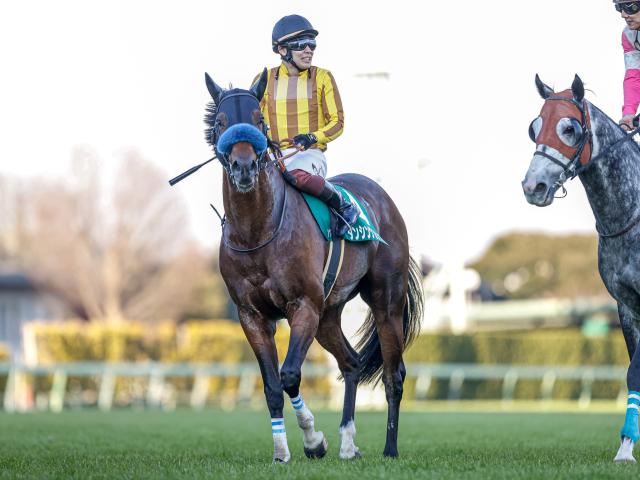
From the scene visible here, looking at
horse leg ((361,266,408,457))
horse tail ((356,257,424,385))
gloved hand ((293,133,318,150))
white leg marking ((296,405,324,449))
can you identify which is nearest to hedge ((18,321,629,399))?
horse tail ((356,257,424,385))

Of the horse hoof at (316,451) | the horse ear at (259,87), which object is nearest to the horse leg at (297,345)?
the horse hoof at (316,451)

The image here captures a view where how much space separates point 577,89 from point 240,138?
215cm

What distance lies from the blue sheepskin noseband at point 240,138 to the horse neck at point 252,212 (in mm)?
325

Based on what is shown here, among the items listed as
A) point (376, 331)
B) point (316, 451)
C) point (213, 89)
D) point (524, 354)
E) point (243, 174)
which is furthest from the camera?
point (524, 354)

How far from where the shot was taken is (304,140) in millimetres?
7883

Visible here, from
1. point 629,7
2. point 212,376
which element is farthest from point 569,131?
point 212,376

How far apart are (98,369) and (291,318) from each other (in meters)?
17.4

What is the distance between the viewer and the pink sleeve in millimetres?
8125

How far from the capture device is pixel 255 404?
2931cm

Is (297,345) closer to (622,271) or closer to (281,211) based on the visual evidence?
(281,211)

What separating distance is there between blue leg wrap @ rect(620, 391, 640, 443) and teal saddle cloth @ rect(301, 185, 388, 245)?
2.09m

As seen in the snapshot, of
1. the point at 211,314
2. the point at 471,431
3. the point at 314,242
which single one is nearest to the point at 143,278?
the point at 211,314

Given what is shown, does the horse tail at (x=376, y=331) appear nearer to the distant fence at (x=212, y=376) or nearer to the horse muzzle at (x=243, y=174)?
the horse muzzle at (x=243, y=174)

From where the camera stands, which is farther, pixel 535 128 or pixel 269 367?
pixel 269 367
